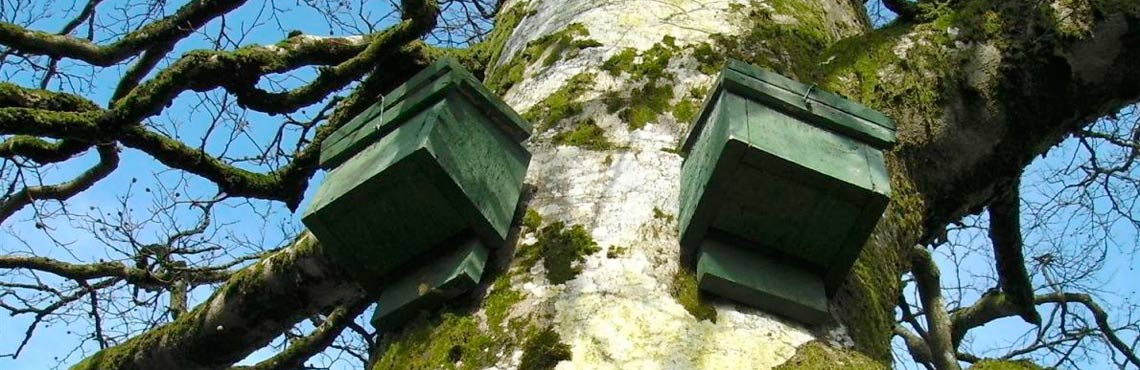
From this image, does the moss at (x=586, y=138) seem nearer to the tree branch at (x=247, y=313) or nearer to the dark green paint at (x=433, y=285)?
the dark green paint at (x=433, y=285)

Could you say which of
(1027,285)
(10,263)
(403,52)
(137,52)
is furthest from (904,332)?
(10,263)

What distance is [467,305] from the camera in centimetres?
186

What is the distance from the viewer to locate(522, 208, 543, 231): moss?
198 centimetres

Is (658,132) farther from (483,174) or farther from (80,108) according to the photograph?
(80,108)

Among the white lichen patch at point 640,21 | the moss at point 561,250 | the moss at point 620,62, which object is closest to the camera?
the moss at point 561,250

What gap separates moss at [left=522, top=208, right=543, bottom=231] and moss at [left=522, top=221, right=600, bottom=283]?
25mm

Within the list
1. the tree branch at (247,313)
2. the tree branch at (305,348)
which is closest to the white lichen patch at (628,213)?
the tree branch at (247,313)

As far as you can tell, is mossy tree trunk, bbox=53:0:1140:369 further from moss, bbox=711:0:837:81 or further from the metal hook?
the metal hook

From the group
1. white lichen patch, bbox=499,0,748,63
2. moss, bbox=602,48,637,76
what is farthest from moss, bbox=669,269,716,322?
white lichen patch, bbox=499,0,748,63

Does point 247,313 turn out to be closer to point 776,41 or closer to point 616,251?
point 616,251

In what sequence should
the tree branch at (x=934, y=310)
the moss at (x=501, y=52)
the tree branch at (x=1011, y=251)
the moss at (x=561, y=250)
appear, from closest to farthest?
the moss at (x=561, y=250) < the moss at (x=501, y=52) < the tree branch at (x=1011, y=251) < the tree branch at (x=934, y=310)

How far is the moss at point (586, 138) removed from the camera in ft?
7.09

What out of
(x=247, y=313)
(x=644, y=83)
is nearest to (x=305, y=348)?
(x=247, y=313)

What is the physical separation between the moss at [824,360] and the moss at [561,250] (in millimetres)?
384
